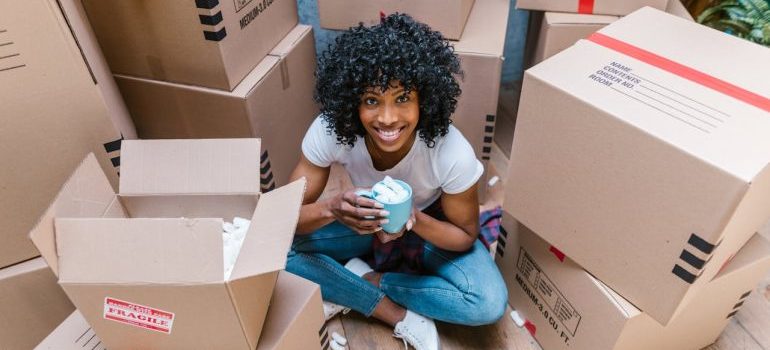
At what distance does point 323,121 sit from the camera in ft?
3.53

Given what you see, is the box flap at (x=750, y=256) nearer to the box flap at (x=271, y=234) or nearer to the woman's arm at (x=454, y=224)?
the woman's arm at (x=454, y=224)

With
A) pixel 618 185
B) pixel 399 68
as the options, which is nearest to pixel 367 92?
pixel 399 68

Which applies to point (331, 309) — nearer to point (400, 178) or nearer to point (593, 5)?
point (400, 178)

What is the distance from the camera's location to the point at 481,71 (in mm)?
1312

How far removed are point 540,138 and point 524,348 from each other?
54cm

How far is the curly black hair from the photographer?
3.00ft

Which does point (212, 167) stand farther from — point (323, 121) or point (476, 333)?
point (476, 333)

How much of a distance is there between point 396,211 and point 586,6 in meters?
0.89

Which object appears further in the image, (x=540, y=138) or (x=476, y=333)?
(x=476, y=333)

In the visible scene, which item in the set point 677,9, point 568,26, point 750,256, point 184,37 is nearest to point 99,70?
point 184,37

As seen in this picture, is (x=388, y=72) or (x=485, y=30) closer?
(x=388, y=72)

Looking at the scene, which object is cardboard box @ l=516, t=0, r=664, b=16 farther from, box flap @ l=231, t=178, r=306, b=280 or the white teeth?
box flap @ l=231, t=178, r=306, b=280

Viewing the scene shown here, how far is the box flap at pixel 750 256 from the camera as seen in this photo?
95cm

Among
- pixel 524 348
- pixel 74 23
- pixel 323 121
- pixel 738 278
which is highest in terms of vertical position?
pixel 74 23
